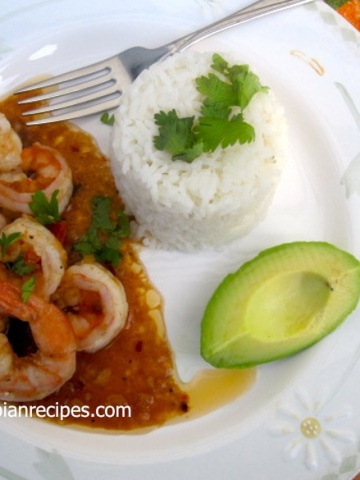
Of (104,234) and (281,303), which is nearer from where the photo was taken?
(281,303)

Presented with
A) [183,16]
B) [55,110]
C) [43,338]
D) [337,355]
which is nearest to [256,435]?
[337,355]

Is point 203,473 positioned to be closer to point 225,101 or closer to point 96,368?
point 96,368

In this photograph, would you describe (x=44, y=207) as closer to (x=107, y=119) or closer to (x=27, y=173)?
(x=27, y=173)

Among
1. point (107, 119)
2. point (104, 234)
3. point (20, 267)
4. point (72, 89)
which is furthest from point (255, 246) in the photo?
point (72, 89)

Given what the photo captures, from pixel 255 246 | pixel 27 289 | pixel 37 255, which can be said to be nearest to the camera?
pixel 27 289

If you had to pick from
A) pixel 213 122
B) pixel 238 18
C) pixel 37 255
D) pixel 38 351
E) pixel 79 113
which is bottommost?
pixel 38 351

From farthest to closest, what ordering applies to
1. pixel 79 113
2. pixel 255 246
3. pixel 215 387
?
pixel 79 113 → pixel 255 246 → pixel 215 387

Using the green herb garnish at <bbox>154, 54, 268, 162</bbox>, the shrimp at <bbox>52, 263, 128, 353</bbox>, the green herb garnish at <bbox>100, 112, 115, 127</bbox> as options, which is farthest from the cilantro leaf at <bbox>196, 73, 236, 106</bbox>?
the shrimp at <bbox>52, 263, 128, 353</bbox>
